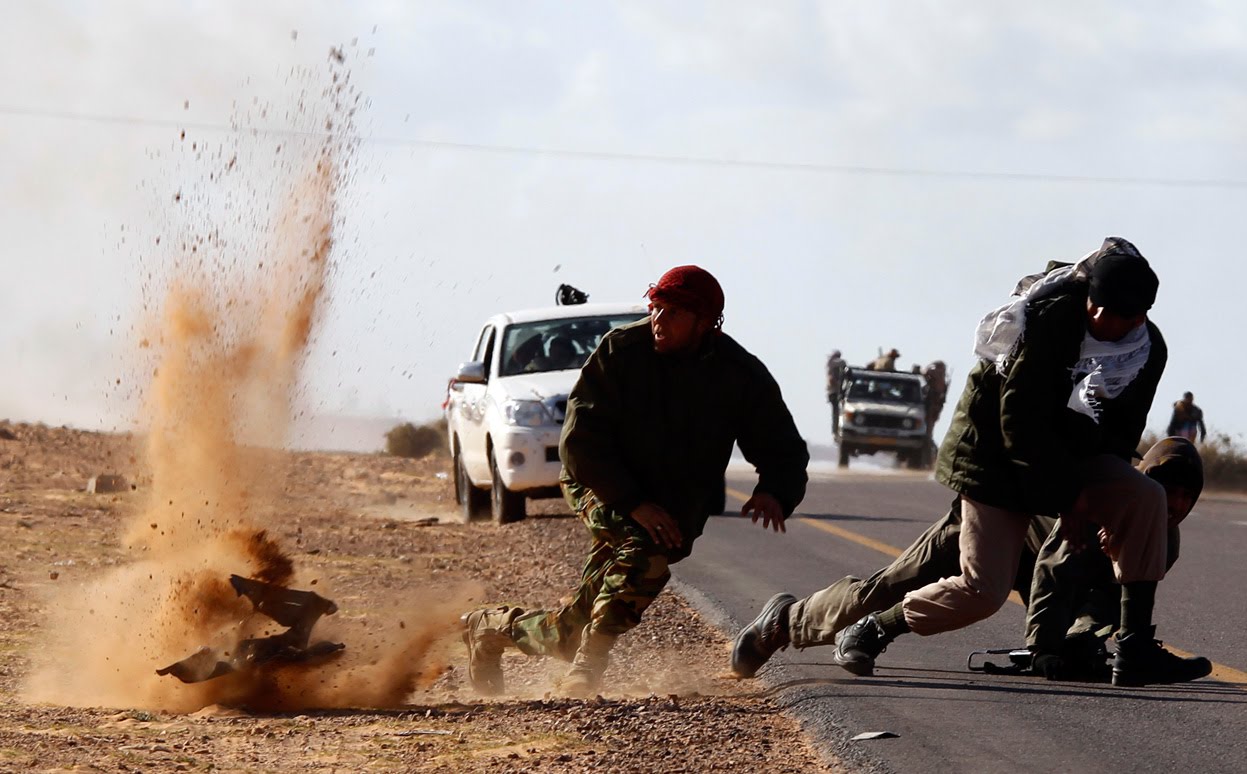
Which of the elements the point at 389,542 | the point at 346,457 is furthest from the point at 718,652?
the point at 346,457

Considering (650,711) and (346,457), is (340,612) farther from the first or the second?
(346,457)

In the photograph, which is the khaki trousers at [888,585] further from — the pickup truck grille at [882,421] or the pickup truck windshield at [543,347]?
the pickup truck grille at [882,421]

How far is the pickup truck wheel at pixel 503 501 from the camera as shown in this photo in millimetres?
16234

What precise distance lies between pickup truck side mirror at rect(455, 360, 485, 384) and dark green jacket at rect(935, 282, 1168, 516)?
29.4 feet

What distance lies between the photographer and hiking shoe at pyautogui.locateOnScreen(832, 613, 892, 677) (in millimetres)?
A: 7227

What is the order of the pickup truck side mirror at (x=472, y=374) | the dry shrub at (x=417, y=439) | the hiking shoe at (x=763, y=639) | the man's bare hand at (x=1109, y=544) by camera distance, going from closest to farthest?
the man's bare hand at (x=1109, y=544), the hiking shoe at (x=763, y=639), the pickup truck side mirror at (x=472, y=374), the dry shrub at (x=417, y=439)

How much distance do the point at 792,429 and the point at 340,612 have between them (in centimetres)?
434

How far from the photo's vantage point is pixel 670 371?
6613 millimetres

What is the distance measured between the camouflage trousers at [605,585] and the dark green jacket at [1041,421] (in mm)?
1112

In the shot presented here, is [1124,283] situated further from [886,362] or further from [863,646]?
[886,362]

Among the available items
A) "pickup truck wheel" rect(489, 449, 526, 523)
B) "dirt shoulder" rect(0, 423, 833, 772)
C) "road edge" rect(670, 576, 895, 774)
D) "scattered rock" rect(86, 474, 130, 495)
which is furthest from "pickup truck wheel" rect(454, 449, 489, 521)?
"road edge" rect(670, 576, 895, 774)

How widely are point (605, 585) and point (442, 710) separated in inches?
32.1

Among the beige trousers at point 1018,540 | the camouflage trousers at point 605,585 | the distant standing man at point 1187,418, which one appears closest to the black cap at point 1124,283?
the beige trousers at point 1018,540

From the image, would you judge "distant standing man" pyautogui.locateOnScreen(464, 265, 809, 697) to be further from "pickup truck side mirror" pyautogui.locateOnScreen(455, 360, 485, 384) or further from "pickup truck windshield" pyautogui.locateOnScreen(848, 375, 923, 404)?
"pickup truck windshield" pyautogui.locateOnScreen(848, 375, 923, 404)
